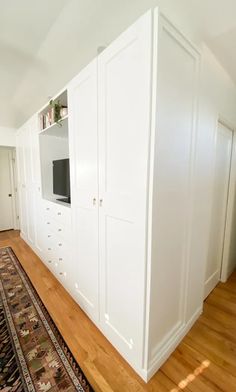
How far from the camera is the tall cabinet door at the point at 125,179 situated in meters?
1.07

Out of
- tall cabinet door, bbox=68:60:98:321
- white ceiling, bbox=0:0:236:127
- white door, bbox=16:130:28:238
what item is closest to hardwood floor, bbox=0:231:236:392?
tall cabinet door, bbox=68:60:98:321

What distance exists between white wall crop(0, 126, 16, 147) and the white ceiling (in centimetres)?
160

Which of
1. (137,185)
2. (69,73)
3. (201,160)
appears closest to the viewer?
(137,185)

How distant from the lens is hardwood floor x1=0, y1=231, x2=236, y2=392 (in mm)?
1239

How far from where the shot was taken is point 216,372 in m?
1.33

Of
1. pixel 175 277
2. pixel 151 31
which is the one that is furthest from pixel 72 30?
pixel 175 277

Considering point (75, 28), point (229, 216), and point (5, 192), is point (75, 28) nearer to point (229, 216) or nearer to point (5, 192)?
point (229, 216)

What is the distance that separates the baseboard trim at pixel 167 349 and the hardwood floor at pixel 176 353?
34 mm

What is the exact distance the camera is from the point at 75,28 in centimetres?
155

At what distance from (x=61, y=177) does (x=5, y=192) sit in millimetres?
2855

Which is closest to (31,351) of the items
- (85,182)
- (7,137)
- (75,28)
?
(85,182)

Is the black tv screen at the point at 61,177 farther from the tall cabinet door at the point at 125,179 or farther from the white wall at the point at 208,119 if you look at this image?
the white wall at the point at 208,119

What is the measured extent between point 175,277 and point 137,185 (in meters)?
0.81

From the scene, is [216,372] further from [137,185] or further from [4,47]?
[4,47]
